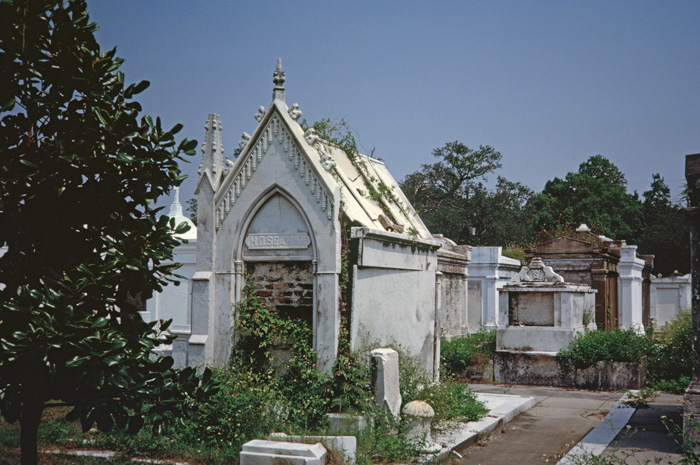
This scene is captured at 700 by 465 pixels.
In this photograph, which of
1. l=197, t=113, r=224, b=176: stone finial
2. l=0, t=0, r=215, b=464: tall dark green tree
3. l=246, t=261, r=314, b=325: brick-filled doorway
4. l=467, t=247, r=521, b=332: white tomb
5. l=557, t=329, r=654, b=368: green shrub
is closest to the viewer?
l=0, t=0, r=215, b=464: tall dark green tree

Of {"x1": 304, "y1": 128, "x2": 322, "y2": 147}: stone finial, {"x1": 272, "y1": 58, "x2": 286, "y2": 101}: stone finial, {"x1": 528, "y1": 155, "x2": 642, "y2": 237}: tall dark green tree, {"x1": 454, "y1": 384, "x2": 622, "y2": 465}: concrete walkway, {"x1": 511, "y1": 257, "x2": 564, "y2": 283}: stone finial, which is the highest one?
{"x1": 528, "y1": 155, "x2": 642, "y2": 237}: tall dark green tree

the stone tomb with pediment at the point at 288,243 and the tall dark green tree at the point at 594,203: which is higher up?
the tall dark green tree at the point at 594,203

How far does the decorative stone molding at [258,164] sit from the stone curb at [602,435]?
14.9ft

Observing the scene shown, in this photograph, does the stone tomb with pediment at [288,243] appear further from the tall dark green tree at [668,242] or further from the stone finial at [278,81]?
the tall dark green tree at [668,242]

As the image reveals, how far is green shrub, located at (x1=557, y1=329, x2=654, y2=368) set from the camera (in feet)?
49.2

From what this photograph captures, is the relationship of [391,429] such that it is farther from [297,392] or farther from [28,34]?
[28,34]

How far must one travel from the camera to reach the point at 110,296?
5.07 m

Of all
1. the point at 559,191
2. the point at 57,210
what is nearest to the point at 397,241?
the point at 57,210

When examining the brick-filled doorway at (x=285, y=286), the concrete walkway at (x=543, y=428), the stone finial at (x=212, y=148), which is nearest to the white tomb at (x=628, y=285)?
the concrete walkway at (x=543, y=428)

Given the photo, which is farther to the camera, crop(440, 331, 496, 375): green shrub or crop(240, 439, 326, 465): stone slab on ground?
crop(440, 331, 496, 375): green shrub

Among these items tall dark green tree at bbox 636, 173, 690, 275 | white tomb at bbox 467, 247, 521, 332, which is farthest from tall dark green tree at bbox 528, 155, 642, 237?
white tomb at bbox 467, 247, 521, 332

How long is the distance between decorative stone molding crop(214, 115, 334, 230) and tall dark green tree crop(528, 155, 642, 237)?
41579mm

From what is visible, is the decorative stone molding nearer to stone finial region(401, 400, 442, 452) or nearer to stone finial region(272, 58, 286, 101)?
stone finial region(272, 58, 286, 101)

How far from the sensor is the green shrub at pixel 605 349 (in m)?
15.0
